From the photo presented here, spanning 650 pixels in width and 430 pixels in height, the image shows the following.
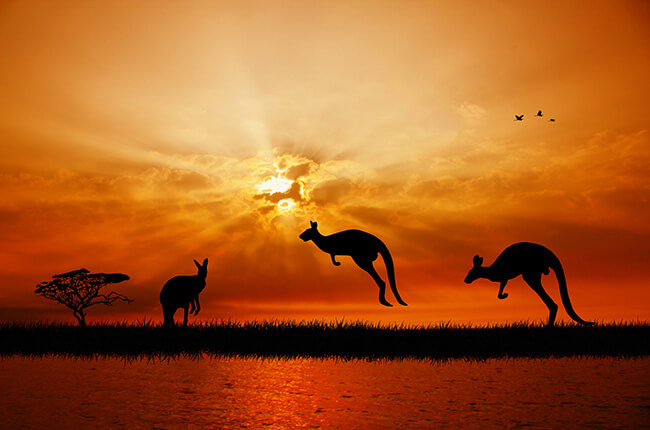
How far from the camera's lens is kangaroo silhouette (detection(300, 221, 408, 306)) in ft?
53.4

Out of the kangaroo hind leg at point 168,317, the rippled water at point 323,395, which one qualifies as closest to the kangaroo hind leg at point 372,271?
the rippled water at point 323,395

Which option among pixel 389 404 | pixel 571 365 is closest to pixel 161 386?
pixel 389 404

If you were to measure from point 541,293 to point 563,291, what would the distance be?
112cm

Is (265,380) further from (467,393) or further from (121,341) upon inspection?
(121,341)

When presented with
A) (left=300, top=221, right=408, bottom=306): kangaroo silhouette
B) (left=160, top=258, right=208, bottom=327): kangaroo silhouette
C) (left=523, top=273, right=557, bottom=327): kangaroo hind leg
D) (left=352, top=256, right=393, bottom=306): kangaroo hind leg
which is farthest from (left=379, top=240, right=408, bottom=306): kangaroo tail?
(left=160, top=258, right=208, bottom=327): kangaroo silhouette

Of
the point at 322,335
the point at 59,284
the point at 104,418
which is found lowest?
the point at 104,418

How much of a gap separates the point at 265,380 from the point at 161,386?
209cm

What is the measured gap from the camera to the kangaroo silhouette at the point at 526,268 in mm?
18234

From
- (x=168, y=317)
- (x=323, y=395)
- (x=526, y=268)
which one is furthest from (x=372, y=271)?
(x=168, y=317)

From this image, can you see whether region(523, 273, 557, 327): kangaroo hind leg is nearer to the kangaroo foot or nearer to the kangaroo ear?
the kangaroo ear

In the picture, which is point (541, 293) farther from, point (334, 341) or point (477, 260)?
point (334, 341)

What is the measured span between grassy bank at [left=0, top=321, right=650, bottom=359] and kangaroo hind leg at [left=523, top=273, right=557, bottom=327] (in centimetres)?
45

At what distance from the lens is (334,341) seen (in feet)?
54.0

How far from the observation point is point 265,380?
38.5ft
